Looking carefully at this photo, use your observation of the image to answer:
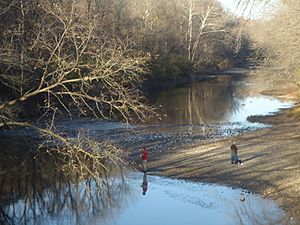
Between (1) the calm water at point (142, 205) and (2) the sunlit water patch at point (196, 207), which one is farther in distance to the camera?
(1) the calm water at point (142, 205)

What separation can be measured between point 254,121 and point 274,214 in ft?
70.1

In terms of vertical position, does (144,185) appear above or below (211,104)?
below

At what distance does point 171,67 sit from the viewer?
221 ft

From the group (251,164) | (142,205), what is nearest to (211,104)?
(251,164)

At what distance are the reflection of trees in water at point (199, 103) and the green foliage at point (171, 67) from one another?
3.73 metres

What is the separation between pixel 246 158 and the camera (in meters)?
23.6

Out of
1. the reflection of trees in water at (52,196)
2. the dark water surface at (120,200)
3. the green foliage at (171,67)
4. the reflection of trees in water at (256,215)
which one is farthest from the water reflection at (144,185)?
the green foliage at (171,67)

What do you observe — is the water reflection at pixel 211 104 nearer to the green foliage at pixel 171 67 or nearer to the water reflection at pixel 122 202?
the green foliage at pixel 171 67

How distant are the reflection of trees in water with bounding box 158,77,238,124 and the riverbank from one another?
9.37 metres

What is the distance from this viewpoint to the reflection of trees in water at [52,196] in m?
17.0

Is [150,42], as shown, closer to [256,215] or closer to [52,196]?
[52,196]

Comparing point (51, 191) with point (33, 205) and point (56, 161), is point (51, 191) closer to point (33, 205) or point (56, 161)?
point (33, 205)

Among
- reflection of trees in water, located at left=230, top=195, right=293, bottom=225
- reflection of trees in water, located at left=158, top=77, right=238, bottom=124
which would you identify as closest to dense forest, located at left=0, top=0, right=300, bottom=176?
reflection of trees in water, located at left=158, top=77, right=238, bottom=124

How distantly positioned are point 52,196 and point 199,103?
31.3 meters
